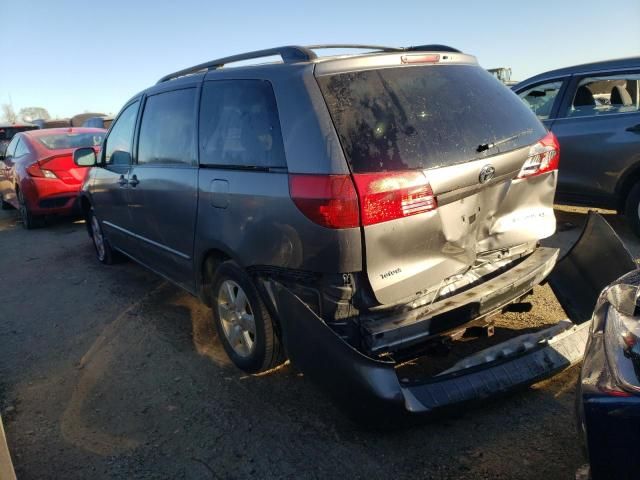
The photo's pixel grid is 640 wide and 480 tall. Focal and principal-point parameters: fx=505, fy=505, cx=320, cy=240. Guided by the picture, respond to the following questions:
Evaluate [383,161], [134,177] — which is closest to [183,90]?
[134,177]

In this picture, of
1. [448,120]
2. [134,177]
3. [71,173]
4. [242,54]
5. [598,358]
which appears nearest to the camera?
[598,358]

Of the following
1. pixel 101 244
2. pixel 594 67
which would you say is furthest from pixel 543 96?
pixel 101 244

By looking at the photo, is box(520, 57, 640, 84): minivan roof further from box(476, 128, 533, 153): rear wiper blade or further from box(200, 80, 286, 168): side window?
box(200, 80, 286, 168): side window

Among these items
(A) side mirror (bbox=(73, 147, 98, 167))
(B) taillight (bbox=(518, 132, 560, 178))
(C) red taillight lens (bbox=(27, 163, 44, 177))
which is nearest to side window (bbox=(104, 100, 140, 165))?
(A) side mirror (bbox=(73, 147, 98, 167))

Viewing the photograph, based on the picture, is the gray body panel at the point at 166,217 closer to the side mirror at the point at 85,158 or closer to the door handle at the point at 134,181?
the door handle at the point at 134,181

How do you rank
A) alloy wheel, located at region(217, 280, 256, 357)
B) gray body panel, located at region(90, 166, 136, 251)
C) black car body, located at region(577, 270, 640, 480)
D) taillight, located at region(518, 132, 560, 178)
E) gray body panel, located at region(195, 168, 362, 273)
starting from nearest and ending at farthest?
black car body, located at region(577, 270, 640, 480) < gray body panel, located at region(195, 168, 362, 273) < taillight, located at region(518, 132, 560, 178) < alloy wheel, located at region(217, 280, 256, 357) < gray body panel, located at region(90, 166, 136, 251)

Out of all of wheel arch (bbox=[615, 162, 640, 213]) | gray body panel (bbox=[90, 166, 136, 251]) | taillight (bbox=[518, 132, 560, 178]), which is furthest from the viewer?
wheel arch (bbox=[615, 162, 640, 213])

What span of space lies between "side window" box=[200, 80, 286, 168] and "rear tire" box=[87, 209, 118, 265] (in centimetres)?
288

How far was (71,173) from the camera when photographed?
309 inches

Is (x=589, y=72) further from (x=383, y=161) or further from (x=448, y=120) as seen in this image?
(x=383, y=161)

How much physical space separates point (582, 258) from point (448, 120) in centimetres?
147

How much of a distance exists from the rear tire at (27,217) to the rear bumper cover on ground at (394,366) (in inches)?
276

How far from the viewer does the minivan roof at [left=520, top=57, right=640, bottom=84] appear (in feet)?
16.6

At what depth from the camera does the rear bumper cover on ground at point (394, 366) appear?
2215 mm
